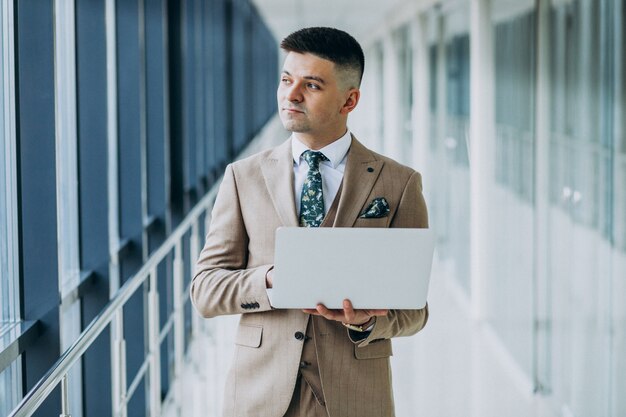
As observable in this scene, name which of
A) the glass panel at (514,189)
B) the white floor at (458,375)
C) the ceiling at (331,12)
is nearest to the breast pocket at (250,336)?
the white floor at (458,375)

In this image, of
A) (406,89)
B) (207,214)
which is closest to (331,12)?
(406,89)

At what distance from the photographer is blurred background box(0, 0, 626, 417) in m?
1.53

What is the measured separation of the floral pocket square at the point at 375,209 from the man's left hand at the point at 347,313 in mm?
104

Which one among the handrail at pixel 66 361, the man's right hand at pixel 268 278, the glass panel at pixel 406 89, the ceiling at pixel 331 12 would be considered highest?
the ceiling at pixel 331 12

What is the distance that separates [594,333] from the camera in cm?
206

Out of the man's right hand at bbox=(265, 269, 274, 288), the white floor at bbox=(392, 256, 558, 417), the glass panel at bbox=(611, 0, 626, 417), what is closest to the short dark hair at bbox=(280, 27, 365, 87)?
the man's right hand at bbox=(265, 269, 274, 288)

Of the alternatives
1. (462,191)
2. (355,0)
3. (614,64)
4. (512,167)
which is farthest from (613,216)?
(355,0)

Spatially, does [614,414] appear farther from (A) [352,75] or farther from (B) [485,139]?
(B) [485,139]

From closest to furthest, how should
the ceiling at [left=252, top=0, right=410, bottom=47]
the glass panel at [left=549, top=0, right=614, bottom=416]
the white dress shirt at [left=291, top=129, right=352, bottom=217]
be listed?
the white dress shirt at [left=291, top=129, right=352, bottom=217] → the glass panel at [left=549, top=0, right=614, bottom=416] → the ceiling at [left=252, top=0, right=410, bottom=47]

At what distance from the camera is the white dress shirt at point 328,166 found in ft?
3.34

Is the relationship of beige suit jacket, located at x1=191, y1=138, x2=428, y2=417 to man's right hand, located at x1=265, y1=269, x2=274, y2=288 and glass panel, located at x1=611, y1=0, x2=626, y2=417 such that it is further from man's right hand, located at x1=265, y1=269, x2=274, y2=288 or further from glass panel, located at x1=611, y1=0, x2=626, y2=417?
glass panel, located at x1=611, y1=0, x2=626, y2=417

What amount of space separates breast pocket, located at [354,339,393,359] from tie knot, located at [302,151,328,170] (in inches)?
7.5

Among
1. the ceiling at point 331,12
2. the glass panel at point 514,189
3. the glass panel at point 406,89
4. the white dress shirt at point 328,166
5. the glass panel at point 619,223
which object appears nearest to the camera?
the white dress shirt at point 328,166

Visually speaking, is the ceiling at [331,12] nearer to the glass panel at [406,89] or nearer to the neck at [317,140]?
the glass panel at [406,89]
